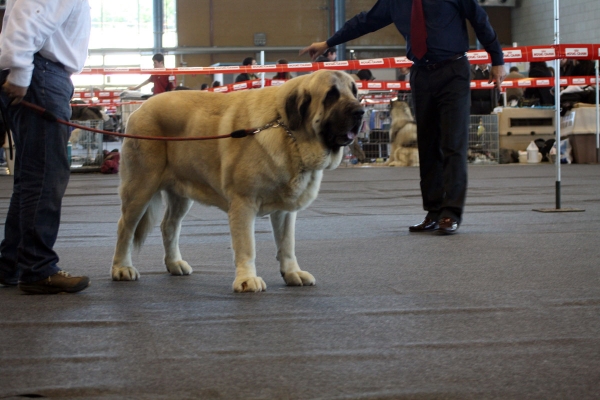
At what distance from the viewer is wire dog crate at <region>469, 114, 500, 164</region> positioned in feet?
45.9

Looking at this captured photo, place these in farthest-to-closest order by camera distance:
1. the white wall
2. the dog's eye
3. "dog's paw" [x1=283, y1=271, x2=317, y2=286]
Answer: the white wall, "dog's paw" [x1=283, y1=271, x2=317, y2=286], the dog's eye

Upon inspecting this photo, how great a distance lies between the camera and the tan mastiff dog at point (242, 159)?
3.22m

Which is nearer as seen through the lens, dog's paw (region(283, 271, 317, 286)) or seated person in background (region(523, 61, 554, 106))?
dog's paw (region(283, 271, 317, 286))

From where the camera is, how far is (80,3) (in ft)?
10.6

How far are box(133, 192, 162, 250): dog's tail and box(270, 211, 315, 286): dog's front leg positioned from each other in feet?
1.97

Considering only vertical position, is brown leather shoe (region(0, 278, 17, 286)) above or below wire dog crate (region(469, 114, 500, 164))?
below

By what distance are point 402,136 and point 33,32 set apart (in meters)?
10.7

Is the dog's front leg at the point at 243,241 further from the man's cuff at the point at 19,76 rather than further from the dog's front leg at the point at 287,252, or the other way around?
the man's cuff at the point at 19,76

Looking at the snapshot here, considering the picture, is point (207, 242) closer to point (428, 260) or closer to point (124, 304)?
point (428, 260)

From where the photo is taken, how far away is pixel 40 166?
3.25 meters

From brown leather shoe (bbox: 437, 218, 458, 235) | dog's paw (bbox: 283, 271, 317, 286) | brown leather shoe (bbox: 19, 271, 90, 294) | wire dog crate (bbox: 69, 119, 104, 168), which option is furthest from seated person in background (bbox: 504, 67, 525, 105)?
brown leather shoe (bbox: 19, 271, 90, 294)

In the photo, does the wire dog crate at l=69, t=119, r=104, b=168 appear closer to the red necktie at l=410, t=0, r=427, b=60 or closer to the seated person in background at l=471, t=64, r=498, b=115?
the seated person in background at l=471, t=64, r=498, b=115

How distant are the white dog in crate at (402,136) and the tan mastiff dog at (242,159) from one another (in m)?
9.36

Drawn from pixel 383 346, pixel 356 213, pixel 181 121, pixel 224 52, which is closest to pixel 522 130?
pixel 356 213
